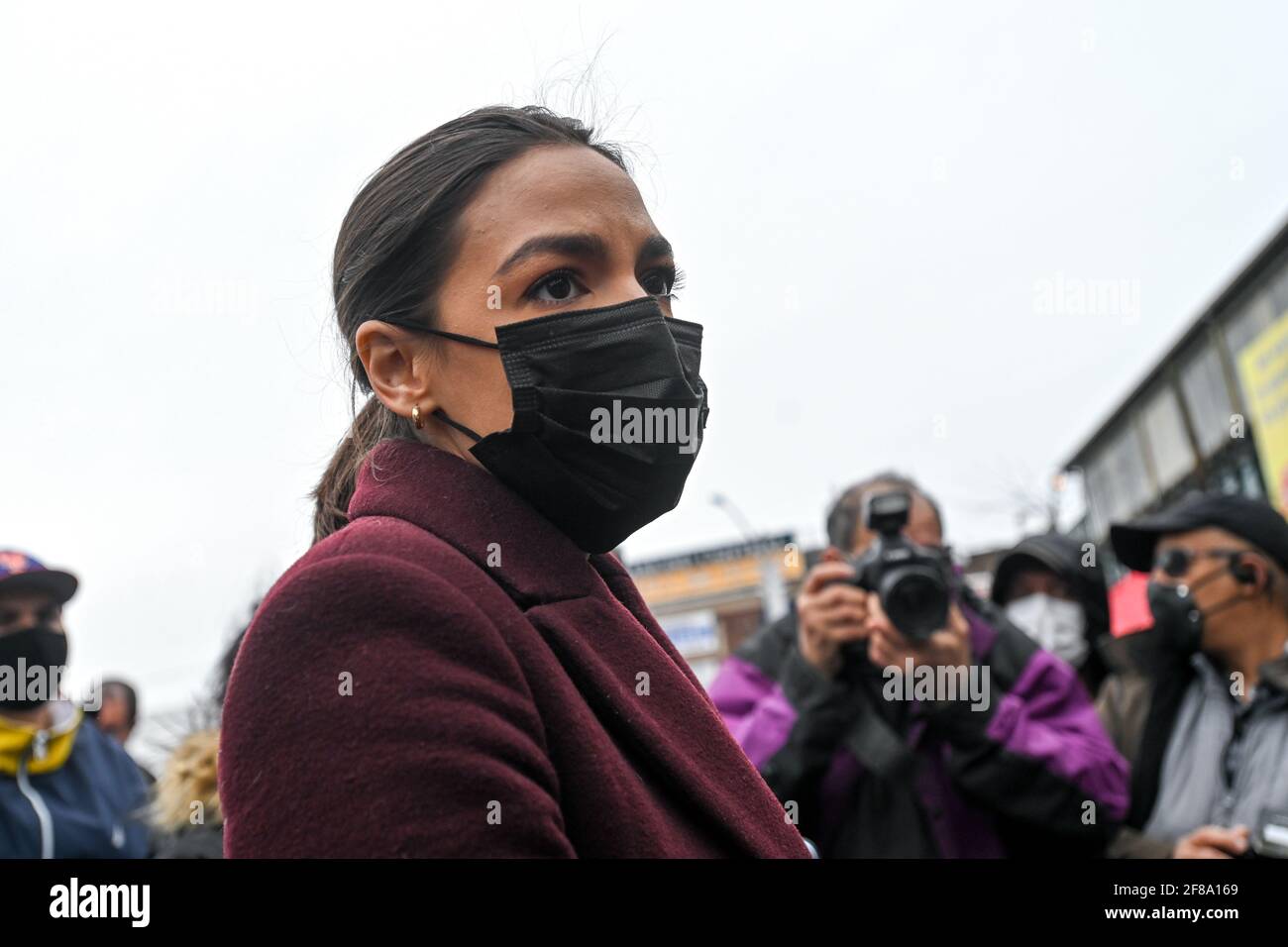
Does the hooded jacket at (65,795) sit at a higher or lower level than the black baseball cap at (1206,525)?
lower

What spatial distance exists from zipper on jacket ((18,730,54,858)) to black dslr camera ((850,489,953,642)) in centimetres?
252

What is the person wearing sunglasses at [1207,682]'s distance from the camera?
9.42 ft

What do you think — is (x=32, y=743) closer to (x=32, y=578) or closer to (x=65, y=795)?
(x=65, y=795)

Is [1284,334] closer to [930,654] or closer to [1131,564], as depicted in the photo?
[1131,564]

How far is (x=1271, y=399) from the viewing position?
16.9 meters

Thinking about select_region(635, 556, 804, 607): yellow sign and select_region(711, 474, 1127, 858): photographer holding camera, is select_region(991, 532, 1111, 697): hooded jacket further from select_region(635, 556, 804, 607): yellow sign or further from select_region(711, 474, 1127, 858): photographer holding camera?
select_region(635, 556, 804, 607): yellow sign

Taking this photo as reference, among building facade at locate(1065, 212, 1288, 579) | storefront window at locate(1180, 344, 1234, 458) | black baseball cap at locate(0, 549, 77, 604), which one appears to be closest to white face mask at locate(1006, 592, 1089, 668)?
black baseball cap at locate(0, 549, 77, 604)

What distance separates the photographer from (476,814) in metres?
0.96

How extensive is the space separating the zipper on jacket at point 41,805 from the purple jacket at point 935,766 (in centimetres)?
211

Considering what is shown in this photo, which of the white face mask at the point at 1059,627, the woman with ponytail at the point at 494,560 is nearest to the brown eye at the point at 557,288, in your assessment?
the woman with ponytail at the point at 494,560

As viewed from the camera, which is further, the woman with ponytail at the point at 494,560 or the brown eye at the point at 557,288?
the brown eye at the point at 557,288

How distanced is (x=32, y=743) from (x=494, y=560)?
2964mm

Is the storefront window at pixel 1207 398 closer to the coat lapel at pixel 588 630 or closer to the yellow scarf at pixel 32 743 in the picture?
the yellow scarf at pixel 32 743
